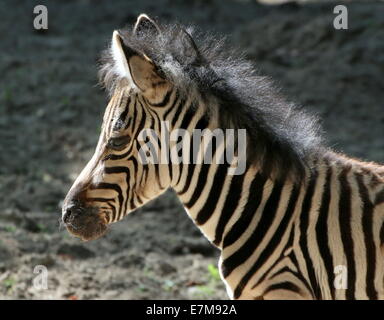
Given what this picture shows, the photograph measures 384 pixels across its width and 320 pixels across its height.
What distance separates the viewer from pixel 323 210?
14.2ft

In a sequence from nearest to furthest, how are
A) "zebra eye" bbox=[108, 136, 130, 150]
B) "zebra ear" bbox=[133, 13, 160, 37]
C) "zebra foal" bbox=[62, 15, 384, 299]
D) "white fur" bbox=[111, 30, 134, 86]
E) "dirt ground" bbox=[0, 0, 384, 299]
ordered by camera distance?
"white fur" bbox=[111, 30, 134, 86] → "zebra foal" bbox=[62, 15, 384, 299] → "zebra eye" bbox=[108, 136, 130, 150] → "zebra ear" bbox=[133, 13, 160, 37] → "dirt ground" bbox=[0, 0, 384, 299]

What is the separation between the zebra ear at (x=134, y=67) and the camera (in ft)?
13.7

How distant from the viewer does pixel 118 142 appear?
441 centimetres

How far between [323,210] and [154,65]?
3.98 ft

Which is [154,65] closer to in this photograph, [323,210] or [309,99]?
[323,210]

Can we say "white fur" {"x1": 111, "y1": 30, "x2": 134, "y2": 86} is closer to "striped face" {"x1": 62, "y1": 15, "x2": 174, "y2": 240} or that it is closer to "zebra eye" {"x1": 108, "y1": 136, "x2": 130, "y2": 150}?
"striped face" {"x1": 62, "y1": 15, "x2": 174, "y2": 240}

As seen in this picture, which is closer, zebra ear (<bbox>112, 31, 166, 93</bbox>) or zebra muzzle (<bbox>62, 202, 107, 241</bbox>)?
zebra ear (<bbox>112, 31, 166, 93</bbox>)

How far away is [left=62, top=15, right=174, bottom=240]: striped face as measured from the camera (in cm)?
436

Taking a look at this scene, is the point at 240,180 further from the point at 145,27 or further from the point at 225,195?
the point at 145,27

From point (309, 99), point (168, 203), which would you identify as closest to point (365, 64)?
point (309, 99)

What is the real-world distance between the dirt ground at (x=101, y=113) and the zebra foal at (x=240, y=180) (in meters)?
1.16

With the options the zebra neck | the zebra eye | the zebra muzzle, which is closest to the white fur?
the zebra eye

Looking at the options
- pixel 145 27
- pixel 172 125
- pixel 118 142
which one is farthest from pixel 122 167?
pixel 145 27

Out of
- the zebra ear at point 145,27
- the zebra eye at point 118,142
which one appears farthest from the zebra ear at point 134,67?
the zebra ear at point 145,27
